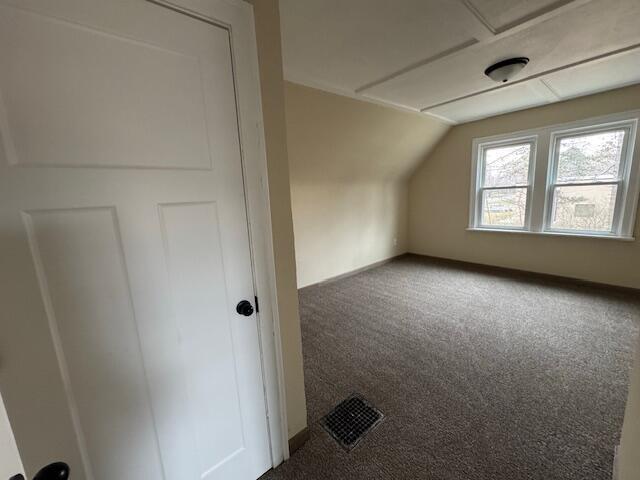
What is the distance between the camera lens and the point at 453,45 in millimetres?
1973

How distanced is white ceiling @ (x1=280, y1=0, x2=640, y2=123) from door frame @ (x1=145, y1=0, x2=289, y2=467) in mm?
763

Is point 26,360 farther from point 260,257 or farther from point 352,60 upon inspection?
point 352,60

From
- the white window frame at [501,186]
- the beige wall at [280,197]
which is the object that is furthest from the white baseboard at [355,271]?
the beige wall at [280,197]

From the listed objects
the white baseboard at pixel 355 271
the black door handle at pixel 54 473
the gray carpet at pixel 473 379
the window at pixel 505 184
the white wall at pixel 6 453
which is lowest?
the gray carpet at pixel 473 379

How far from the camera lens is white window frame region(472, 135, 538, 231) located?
3.78m

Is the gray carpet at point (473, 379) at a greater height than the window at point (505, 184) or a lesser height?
lesser

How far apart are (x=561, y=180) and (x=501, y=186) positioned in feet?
2.35

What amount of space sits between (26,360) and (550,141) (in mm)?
5180

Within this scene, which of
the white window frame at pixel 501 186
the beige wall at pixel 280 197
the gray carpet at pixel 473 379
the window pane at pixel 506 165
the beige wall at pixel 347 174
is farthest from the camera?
the window pane at pixel 506 165

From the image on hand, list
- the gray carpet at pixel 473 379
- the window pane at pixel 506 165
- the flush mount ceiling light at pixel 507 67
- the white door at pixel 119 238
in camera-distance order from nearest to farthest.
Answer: the white door at pixel 119 238
the gray carpet at pixel 473 379
the flush mount ceiling light at pixel 507 67
the window pane at pixel 506 165

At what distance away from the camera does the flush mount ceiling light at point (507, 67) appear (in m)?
2.18

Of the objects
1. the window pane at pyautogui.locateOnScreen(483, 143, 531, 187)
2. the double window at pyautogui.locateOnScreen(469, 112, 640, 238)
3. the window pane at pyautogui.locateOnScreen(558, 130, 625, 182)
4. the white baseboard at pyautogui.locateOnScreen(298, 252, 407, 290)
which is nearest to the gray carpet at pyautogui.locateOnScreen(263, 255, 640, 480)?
the white baseboard at pyautogui.locateOnScreen(298, 252, 407, 290)

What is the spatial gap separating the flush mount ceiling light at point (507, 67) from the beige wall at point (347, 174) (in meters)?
1.22

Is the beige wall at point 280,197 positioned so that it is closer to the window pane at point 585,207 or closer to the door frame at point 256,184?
the door frame at point 256,184
